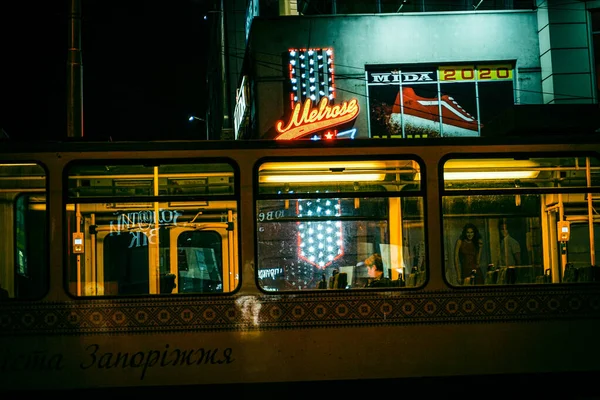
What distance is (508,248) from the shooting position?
315 inches

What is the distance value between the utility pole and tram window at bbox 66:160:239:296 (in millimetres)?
4742

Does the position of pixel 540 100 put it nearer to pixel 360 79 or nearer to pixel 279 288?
pixel 360 79

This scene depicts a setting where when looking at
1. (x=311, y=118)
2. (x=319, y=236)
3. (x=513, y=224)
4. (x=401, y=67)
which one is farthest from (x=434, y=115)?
(x=319, y=236)

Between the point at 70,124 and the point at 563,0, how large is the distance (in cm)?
1149

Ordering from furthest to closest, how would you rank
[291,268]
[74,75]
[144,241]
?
[74,75] → [291,268] → [144,241]

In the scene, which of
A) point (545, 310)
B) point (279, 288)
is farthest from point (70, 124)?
point (545, 310)

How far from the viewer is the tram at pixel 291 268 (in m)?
7.71

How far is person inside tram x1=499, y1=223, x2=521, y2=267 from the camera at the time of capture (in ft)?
26.2

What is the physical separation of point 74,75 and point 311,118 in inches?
268

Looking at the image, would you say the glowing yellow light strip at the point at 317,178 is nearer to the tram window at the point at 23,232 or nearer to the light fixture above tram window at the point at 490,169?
the light fixture above tram window at the point at 490,169

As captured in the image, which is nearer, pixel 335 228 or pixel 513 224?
pixel 335 228

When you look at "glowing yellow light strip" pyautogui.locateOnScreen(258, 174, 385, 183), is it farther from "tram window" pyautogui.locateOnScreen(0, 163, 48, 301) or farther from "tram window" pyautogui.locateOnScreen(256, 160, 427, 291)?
"tram window" pyautogui.locateOnScreen(0, 163, 48, 301)

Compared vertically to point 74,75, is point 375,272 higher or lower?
lower

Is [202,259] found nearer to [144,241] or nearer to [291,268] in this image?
[144,241]
